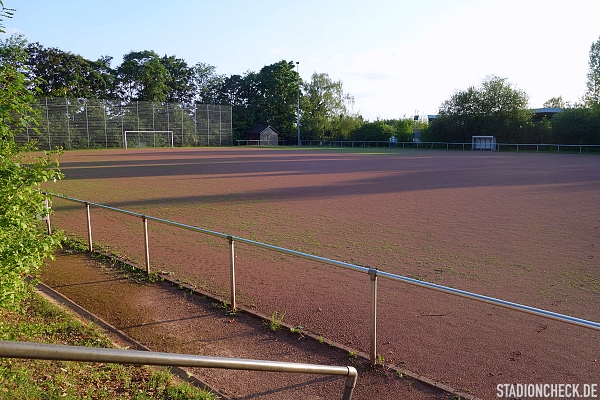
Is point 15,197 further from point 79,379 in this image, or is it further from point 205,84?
point 205,84

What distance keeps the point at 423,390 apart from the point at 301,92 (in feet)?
293

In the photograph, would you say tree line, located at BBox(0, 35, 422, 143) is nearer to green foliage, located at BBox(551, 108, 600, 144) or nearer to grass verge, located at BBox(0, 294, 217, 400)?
green foliage, located at BBox(551, 108, 600, 144)

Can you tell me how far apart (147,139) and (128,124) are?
3059 millimetres

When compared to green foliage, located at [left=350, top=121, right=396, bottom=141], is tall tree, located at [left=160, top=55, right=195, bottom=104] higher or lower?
higher

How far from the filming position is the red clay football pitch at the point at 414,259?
15.9ft

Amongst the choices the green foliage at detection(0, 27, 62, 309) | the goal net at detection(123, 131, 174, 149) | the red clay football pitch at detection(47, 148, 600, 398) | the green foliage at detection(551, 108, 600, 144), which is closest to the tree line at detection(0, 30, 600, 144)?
the green foliage at detection(551, 108, 600, 144)

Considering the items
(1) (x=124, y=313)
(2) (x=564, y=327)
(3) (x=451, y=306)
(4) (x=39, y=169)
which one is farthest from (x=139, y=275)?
(2) (x=564, y=327)

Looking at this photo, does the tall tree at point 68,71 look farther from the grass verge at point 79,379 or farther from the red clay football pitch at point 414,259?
the grass verge at point 79,379

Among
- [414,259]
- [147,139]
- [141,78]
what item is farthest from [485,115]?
[414,259]

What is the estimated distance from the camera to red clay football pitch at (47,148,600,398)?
485cm

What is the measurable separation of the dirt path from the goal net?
59.0 metres

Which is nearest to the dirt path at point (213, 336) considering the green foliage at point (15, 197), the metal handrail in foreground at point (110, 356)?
the green foliage at point (15, 197)

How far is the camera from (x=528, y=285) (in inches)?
268

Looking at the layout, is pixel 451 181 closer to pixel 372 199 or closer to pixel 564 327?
pixel 372 199
